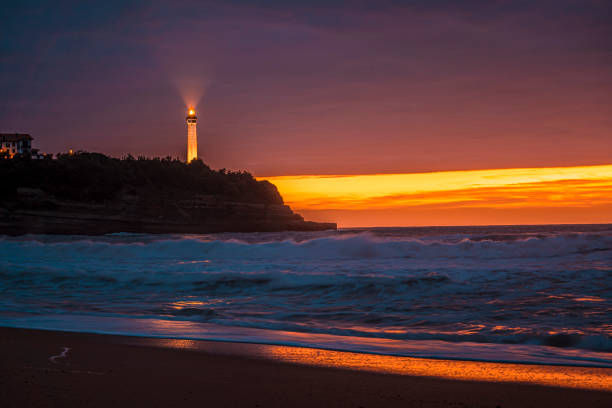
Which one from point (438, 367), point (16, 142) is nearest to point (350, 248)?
point (438, 367)

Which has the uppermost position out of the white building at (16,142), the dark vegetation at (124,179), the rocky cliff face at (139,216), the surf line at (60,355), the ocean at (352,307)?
the white building at (16,142)

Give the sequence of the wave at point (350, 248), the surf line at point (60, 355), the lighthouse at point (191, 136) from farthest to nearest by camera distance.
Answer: the lighthouse at point (191, 136) < the wave at point (350, 248) < the surf line at point (60, 355)

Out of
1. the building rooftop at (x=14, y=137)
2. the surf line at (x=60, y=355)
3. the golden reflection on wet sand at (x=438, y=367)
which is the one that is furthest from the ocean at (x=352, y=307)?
the building rooftop at (x=14, y=137)

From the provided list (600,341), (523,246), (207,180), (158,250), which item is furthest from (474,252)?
(207,180)

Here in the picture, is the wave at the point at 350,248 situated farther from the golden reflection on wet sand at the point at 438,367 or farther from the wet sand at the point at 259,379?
the wet sand at the point at 259,379

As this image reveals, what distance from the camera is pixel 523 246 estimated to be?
1591 centimetres

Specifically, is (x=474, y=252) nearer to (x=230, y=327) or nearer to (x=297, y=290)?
(x=297, y=290)

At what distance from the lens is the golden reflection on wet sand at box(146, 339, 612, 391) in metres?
3.17

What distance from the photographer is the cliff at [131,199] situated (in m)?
45.9

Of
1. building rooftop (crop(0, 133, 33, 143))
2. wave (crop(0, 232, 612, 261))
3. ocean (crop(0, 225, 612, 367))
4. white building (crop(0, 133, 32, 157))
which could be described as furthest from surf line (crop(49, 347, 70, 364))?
building rooftop (crop(0, 133, 33, 143))

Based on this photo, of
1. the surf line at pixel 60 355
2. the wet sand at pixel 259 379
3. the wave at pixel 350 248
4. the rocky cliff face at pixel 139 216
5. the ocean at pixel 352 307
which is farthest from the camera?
the rocky cliff face at pixel 139 216

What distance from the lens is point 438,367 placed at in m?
3.50

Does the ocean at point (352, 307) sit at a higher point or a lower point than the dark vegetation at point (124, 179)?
lower

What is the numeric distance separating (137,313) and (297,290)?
280 centimetres
